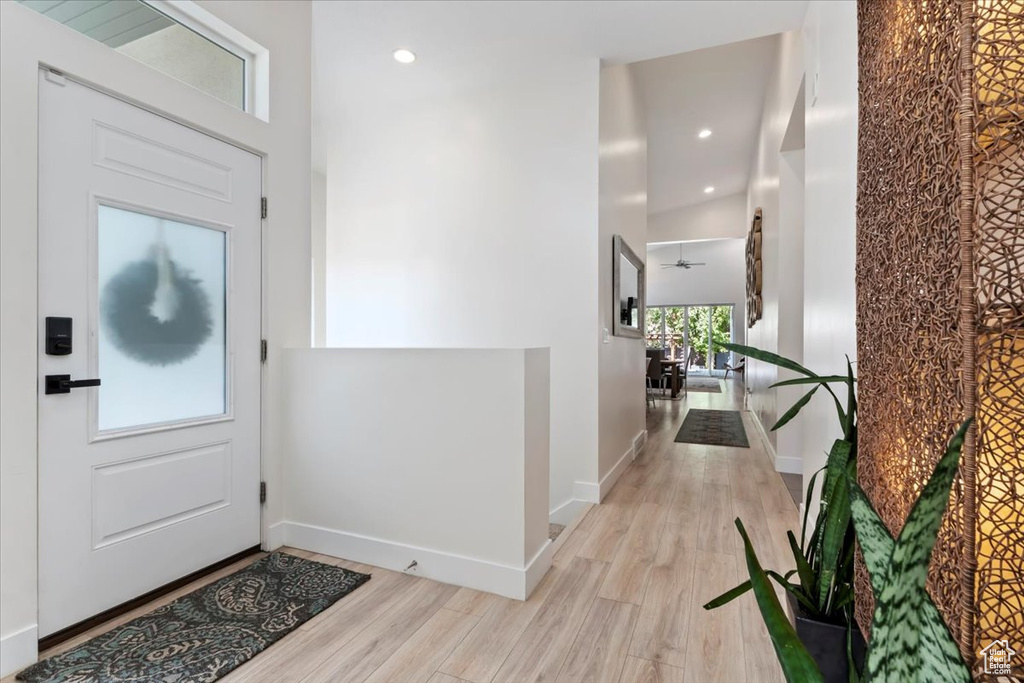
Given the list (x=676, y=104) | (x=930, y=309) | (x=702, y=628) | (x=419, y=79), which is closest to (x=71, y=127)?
(x=419, y=79)

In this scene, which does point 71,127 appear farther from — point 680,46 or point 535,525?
point 680,46

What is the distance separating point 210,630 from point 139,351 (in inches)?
44.8

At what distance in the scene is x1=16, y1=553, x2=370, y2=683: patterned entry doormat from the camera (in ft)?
5.04

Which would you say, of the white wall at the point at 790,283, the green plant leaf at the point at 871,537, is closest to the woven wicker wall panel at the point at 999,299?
the green plant leaf at the point at 871,537

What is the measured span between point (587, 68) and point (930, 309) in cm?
295

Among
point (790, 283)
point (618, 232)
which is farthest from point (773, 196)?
point (618, 232)

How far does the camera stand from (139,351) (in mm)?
1939

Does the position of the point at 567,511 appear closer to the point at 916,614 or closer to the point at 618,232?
the point at 618,232

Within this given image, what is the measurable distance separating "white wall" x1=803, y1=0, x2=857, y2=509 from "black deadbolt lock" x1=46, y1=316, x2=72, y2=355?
2.82 metres

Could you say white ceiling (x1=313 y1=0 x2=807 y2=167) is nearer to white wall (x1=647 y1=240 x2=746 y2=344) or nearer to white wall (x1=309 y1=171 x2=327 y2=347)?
white wall (x1=309 y1=171 x2=327 y2=347)

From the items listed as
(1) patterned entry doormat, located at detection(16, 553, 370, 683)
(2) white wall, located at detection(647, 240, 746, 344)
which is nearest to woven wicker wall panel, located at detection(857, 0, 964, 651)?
(1) patterned entry doormat, located at detection(16, 553, 370, 683)

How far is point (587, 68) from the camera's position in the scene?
3.21 metres

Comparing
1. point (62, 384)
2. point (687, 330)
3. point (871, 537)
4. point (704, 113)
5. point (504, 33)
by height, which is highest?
point (704, 113)

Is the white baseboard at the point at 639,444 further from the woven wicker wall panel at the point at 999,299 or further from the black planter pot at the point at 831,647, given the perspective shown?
the woven wicker wall panel at the point at 999,299
